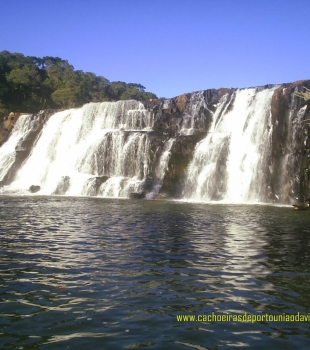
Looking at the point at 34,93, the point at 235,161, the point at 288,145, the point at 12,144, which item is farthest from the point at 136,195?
the point at 34,93

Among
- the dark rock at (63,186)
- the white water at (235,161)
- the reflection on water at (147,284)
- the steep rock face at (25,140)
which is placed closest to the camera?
the reflection on water at (147,284)

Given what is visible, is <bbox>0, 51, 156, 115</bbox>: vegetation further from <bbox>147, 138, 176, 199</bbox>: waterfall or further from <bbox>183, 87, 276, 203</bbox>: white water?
<bbox>183, 87, 276, 203</bbox>: white water

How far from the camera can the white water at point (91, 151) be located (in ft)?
128

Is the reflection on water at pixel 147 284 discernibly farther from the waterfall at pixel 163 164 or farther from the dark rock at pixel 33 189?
the dark rock at pixel 33 189

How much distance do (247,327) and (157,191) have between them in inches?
1147

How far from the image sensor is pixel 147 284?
8.67 metres

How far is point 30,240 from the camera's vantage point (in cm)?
1339

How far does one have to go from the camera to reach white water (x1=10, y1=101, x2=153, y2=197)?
39.0 meters

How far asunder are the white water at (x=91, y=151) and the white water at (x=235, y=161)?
Result: 5440 millimetres

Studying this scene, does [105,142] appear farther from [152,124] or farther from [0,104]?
[0,104]

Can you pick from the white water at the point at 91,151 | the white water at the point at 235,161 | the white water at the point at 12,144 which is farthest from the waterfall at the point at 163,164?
the white water at the point at 12,144

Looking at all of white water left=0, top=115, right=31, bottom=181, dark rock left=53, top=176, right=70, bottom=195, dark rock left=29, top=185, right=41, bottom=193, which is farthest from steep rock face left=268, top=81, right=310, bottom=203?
white water left=0, top=115, right=31, bottom=181

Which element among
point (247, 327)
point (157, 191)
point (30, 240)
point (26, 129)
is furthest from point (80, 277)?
point (26, 129)

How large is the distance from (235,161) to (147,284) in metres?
27.6
